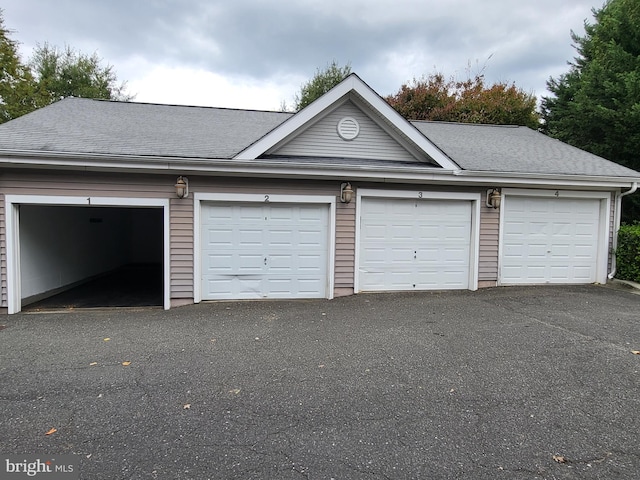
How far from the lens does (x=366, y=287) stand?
784 centimetres

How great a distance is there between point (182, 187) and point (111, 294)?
3742mm

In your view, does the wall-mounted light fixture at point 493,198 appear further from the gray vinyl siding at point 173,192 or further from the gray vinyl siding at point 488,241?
the gray vinyl siding at point 173,192

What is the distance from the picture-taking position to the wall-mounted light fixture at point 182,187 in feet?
22.3

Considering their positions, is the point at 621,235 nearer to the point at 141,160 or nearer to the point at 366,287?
the point at 366,287

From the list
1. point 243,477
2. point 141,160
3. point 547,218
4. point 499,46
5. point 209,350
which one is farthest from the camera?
point 499,46

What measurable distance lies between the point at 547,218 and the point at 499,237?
1.28 metres

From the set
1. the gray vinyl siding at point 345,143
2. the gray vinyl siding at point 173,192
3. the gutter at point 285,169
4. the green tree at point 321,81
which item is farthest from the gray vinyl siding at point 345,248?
the green tree at point 321,81

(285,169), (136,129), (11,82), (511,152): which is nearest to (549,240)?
(511,152)

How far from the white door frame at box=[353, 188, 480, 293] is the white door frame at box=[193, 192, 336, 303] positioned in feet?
1.71

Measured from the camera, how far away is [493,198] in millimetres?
7926

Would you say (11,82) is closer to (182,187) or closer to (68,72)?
(68,72)

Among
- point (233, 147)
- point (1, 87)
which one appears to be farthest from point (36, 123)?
point (1, 87)

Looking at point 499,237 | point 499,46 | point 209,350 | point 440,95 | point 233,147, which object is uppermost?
point 499,46

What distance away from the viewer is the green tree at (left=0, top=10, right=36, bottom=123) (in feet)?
59.2
